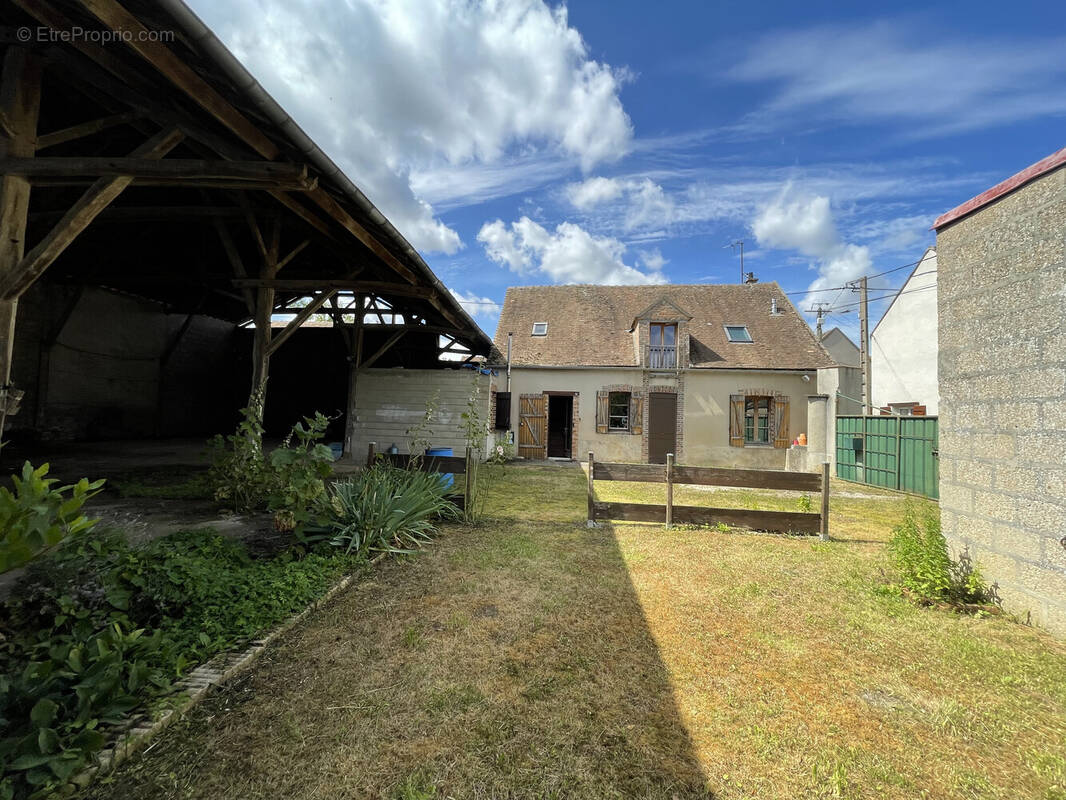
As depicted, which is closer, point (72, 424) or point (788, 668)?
point (788, 668)

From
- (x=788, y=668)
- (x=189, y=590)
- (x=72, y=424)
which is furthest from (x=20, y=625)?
(x=72, y=424)

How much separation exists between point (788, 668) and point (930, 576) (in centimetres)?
164

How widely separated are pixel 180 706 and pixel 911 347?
18.2 meters

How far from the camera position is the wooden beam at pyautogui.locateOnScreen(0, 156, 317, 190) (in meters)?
2.94

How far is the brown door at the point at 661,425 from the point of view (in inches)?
496

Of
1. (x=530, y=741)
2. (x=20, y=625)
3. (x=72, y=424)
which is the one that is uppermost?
(x=72, y=424)

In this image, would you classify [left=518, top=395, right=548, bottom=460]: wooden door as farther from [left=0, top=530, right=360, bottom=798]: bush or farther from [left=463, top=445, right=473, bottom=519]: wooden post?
[left=0, top=530, right=360, bottom=798]: bush

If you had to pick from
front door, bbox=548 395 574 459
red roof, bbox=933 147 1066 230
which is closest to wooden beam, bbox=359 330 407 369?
front door, bbox=548 395 574 459

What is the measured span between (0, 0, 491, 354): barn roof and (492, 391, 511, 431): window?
5.69 m

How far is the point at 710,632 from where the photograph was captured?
268 cm

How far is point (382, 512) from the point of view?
3977 mm

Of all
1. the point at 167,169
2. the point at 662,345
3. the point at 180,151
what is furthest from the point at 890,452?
the point at 180,151

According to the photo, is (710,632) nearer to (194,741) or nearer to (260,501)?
(194,741)

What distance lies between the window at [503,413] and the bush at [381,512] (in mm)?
8110
